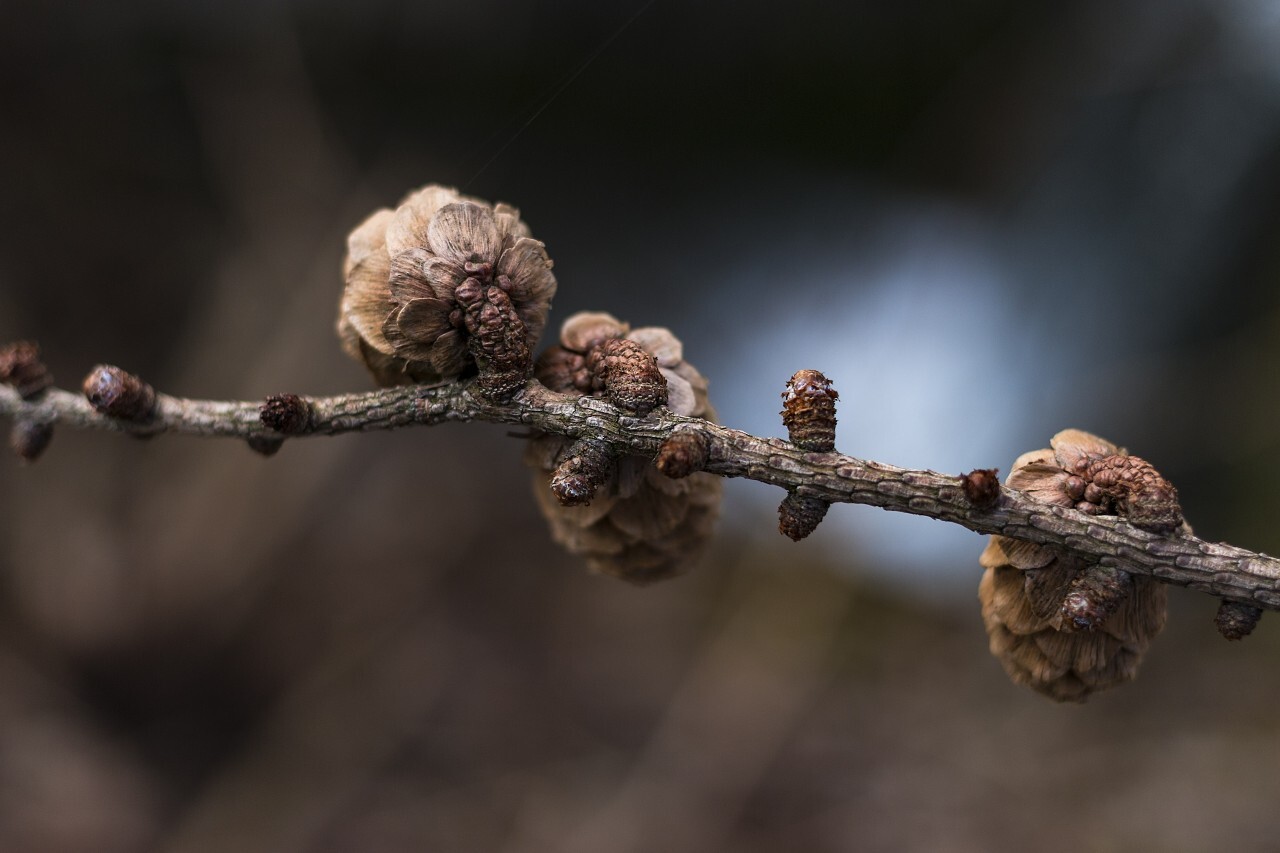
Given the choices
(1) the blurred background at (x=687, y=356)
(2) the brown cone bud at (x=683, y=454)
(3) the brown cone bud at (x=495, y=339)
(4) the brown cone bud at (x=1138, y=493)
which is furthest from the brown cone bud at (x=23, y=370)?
(4) the brown cone bud at (x=1138, y=493)

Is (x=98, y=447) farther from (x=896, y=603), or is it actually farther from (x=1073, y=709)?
(x=1073, y=709)

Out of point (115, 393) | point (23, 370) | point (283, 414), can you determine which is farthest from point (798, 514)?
point (23, 370)

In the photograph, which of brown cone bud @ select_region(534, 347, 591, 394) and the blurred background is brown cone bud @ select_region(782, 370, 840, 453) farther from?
the blurred background

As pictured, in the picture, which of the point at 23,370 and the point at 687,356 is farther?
the point at 687,356

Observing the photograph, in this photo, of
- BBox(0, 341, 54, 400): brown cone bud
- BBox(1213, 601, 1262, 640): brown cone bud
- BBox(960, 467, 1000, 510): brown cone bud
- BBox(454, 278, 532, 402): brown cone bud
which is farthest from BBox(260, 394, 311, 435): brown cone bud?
BBox(1213, 601, 1262, 640): brown cone bud

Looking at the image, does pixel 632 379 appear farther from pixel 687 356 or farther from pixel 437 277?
pixel 687 356

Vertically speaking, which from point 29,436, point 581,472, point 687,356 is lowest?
point 29,436
